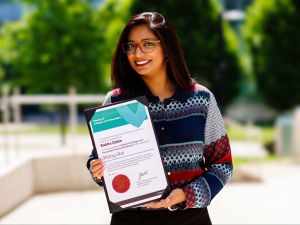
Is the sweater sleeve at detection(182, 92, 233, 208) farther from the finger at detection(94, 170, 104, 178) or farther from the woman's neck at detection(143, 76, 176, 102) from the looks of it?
the finger at detection(94, 170, 104, 178)

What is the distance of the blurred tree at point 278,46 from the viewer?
1032 inches

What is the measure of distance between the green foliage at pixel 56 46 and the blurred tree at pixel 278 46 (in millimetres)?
9644

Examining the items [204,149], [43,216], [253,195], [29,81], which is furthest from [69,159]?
[29,81]

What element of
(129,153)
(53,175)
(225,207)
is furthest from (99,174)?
(53,175)

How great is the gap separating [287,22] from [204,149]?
25.2 m

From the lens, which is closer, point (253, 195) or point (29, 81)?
point (253, 195)

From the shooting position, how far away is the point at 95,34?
20359mm

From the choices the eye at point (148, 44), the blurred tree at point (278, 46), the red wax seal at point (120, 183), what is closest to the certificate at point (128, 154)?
the red wax seal at point (120, 183)

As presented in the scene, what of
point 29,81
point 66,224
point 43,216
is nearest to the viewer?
point 66,224

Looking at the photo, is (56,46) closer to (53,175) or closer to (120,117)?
(53,175)

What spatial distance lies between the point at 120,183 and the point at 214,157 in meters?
0.39

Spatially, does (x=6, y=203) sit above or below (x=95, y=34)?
below

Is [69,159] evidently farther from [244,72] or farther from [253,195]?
[244,72]

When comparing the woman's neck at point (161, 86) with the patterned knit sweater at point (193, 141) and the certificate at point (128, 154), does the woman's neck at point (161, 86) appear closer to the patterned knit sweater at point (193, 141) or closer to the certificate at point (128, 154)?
the patterned knit sweater at point (193, 141)
